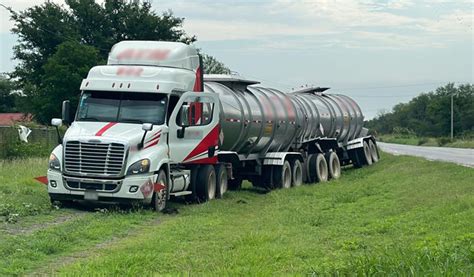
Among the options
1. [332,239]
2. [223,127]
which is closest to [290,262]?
[332,239]

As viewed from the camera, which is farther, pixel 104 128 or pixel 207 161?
pixel 207 161

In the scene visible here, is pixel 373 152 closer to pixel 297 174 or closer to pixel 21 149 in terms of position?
pixel 297 174

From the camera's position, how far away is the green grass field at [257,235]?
8.77 metres

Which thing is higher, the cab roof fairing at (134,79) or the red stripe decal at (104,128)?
the cab roof fairing at (134,79)

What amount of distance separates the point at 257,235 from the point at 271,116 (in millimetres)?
12548

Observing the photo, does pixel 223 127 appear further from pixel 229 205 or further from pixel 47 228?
pixel 47 228

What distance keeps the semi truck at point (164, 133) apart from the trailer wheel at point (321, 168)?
2072mm

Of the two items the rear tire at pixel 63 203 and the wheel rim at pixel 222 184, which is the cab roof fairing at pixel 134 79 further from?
the wheel rim at pixel 222 184

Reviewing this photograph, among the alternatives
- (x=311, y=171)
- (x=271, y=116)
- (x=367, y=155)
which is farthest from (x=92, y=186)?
(x=367, y=155)

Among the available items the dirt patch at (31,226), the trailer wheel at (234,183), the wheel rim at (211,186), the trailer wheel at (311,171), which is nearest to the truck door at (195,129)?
the wheel rim at (211,186)

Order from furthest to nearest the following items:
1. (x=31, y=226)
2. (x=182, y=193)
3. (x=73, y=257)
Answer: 1. (x=182, y=193)
2. (x=31, y=226)
3. (x=73, y=257)

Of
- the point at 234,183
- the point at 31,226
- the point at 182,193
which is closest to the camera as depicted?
the point at 31,226

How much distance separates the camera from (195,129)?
722 inches

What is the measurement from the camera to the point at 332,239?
11727 mm
